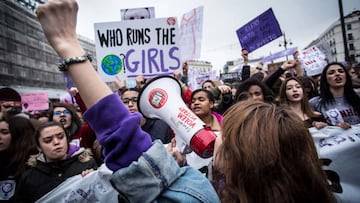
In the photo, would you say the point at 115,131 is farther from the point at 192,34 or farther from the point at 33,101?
the point at 33,101

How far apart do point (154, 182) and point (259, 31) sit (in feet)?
18.0

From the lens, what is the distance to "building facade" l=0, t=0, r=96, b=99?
110 ft

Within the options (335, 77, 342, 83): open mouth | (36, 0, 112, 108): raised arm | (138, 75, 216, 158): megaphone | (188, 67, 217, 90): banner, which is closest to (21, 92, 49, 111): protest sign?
(188, 67, 217, 90): banner

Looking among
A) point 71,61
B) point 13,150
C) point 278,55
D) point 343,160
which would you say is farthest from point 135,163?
point 278,55

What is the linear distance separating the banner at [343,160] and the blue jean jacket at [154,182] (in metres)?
2.26

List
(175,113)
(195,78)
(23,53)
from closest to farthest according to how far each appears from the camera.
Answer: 1. (175,113)
2. (195,78)
3. (23,53)

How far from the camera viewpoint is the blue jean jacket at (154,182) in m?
0.80

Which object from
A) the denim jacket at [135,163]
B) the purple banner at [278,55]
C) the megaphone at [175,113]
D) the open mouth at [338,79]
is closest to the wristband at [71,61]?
the denim jacket at [135,163]

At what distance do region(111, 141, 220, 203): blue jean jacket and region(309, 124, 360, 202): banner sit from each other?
2.26 m

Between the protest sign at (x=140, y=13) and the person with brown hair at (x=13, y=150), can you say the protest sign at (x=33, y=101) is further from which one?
the protest sign at (x=140, y=13)

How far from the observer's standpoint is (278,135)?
1.07 m

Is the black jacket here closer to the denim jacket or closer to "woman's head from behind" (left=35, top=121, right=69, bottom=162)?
"woman's head from behind" (left=35, top=121, right=69, bottom=162)

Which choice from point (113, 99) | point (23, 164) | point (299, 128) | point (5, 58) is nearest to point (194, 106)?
point (23, 164)

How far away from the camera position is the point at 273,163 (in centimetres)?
104
